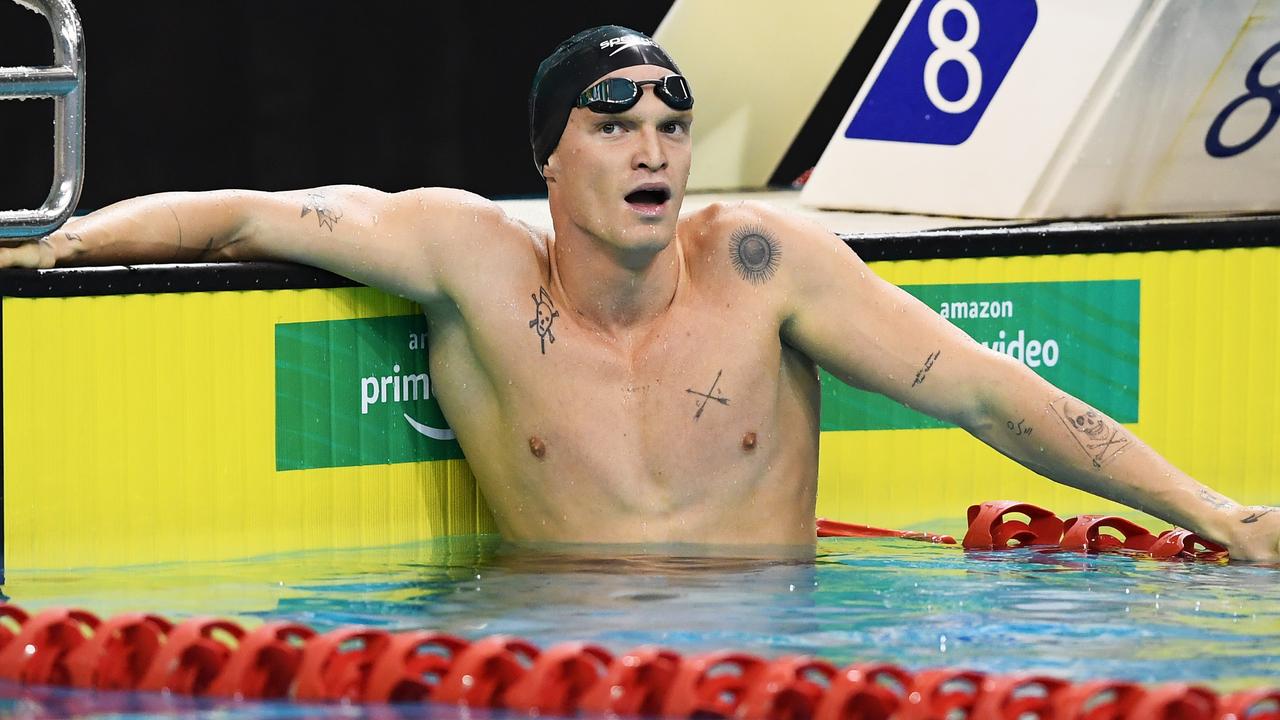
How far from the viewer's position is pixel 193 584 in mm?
4586

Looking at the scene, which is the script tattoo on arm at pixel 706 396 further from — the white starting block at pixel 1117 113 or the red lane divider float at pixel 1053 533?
the white starting block at pixel 1117 113

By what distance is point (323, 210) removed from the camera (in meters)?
4.87

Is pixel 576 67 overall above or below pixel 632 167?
above

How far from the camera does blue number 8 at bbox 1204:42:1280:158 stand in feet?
20.6

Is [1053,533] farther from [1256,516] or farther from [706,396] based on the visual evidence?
[706,396]

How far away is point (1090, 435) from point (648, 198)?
3.67 feet

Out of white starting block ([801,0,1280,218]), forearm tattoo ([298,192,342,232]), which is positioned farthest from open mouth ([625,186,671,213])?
white starting block ([801,0,1280,218])

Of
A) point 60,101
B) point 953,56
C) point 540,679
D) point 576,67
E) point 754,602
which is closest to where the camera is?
point 540,679

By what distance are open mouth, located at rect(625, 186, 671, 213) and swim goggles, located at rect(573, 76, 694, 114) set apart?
18 cm

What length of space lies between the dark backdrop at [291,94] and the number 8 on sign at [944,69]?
2.84 m

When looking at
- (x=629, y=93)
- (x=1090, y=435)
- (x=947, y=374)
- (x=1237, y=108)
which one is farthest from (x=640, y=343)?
(x=1237, y=108)

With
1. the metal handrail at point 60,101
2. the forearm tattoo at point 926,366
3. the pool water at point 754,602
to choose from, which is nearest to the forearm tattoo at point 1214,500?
the pool water at point 754,602

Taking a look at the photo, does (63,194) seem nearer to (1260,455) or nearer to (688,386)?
(688,386)

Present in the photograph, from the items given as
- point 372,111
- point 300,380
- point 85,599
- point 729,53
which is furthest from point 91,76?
point 85,599
